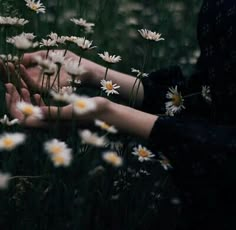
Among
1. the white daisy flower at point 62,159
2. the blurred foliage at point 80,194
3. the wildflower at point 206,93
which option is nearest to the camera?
the white daisy flower at point 62,159

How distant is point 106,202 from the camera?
1.02 meters

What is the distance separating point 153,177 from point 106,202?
195 mm

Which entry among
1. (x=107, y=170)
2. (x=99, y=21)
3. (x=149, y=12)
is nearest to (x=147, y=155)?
(x=107, y=170)

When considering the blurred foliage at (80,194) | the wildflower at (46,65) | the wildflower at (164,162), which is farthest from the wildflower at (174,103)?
the wildflower at (46,65)

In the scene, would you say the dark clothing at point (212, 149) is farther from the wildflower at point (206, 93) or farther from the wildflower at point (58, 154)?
the wildflower at point (58, 154)

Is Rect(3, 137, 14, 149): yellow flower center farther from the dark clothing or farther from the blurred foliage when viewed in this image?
the dark clothing

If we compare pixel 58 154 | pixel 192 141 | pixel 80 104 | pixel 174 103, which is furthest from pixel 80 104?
pixel 174 103

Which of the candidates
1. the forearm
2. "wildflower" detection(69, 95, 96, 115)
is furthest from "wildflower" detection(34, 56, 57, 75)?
the forearm

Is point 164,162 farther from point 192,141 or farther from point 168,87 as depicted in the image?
point 168,87

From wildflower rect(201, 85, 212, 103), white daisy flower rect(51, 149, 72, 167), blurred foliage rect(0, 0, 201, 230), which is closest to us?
white daisy flower rect(51, 149, 72, 167)

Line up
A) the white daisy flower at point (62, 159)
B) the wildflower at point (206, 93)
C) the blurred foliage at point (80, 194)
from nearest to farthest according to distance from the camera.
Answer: the white daisy flower at point (62, 159) → the blurred foliage at point (80, 194) → the wildflower at point (206, 93)

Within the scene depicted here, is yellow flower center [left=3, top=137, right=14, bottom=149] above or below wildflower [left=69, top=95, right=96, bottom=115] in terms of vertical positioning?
below

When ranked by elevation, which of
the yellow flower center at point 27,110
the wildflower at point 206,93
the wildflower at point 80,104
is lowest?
the wildflower at point 206,93

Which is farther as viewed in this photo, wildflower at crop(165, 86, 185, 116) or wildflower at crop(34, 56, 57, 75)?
wildflower at crop(165, 86, 185, 116)
